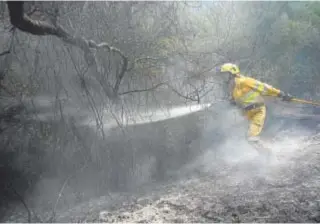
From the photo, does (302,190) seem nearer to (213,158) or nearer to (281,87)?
(213,158)

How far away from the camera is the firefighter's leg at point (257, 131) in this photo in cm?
641

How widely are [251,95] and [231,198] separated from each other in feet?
7.07

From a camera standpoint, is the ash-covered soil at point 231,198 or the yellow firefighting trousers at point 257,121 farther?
the yellow firefighting trousers at point 257,121

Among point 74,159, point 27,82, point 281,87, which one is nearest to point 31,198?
point 74,159

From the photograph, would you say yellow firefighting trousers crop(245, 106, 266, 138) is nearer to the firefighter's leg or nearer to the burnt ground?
the firefighter's leg

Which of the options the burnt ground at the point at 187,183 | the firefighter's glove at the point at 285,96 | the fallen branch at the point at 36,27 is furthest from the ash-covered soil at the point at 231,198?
the fallen branch at the point at 36,27

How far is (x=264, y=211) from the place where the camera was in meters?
4.66

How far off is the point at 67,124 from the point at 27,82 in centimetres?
116

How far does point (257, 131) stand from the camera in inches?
254

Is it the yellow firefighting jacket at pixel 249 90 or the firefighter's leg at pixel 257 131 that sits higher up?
the yellow firefighting jacket at pixel 249 90

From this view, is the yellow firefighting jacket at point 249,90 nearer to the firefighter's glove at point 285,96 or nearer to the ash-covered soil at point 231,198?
the firefighter's glove at point 285,96

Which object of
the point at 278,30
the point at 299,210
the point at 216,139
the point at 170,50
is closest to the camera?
the point at 299,210

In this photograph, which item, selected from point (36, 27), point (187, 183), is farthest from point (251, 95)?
point (36, 27)

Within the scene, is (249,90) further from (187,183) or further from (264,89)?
(187,183)
